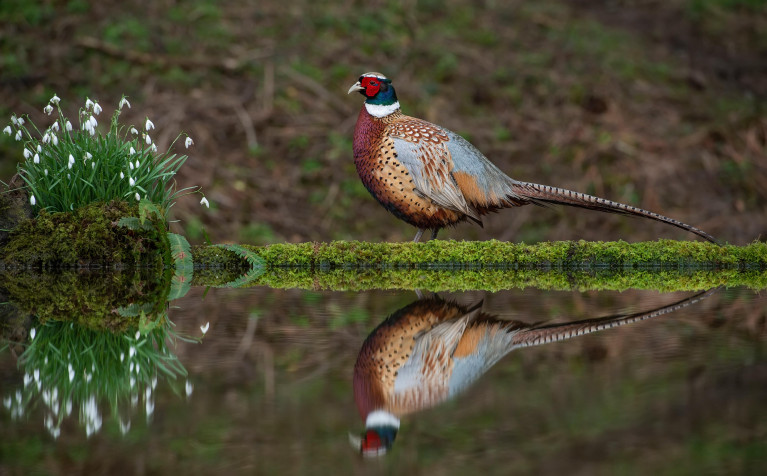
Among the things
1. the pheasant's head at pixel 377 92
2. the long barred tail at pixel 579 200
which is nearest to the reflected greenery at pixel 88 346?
the pheasant's head at pixel 377 92

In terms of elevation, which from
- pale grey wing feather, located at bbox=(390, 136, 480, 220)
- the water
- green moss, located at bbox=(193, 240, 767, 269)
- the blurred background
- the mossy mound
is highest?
the water

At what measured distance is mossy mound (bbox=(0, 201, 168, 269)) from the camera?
7086 millimetres

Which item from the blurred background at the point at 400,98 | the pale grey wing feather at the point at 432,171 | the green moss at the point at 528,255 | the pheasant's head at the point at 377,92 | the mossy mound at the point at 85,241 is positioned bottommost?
the blurred background at the point at 400,98

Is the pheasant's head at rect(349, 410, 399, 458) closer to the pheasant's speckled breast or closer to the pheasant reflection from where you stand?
the pheasant reflection

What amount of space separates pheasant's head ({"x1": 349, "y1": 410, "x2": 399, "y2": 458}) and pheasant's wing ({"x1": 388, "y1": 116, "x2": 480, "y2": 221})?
4998 mm

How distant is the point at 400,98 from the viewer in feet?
47.5

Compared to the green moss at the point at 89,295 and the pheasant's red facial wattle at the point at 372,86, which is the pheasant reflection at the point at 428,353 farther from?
the pheasant's red facial wattle at the point at 372,86

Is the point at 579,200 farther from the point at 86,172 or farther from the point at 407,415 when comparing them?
the point at 407,415

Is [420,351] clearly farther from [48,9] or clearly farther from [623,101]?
[48,9]

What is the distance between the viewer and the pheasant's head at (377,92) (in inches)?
308

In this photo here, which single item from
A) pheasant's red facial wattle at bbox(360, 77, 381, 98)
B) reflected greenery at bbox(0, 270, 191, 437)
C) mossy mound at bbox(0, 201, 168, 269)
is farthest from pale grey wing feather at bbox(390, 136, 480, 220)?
reflected greenery at bbox(0, 270, 191, 437)

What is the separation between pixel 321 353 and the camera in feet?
11.8

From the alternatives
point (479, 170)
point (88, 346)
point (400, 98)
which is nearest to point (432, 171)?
point (479, 170)

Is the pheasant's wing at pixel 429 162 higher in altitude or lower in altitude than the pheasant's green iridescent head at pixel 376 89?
lower
